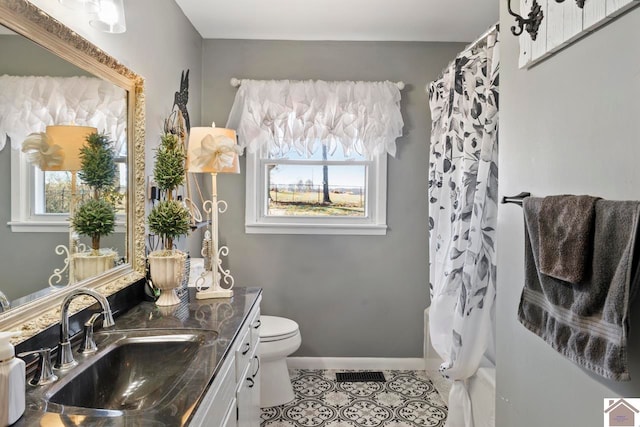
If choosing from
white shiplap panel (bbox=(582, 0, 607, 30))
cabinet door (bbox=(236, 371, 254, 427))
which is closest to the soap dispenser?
cabinet door (bbox=(236, 371, 254, 427))

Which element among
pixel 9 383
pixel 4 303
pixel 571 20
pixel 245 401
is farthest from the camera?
pixel 245 401

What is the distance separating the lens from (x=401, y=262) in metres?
3.04

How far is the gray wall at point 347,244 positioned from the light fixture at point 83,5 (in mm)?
1590

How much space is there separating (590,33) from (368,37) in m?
2.15

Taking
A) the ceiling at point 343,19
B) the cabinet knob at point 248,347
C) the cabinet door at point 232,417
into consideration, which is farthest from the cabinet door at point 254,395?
the ceiling at point 343,19

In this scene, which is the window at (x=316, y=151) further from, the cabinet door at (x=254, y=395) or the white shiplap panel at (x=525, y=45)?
the white shiplap panel at (x=525, y=45)

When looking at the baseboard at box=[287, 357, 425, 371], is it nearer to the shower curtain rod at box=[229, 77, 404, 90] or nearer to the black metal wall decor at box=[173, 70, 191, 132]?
the black metal wall decor at box=[173, 70, 191, 132]

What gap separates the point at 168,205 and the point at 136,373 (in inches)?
27.4

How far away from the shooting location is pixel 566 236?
0.95 meters

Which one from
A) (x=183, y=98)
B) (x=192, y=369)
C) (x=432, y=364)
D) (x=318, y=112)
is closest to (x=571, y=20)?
(x=192, y=369)

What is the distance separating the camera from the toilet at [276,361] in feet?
8.02

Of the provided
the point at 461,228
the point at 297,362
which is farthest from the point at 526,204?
the point at 297,362

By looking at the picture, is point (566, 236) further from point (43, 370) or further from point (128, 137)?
point (128, 137)

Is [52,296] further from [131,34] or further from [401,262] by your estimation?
[401,262]
